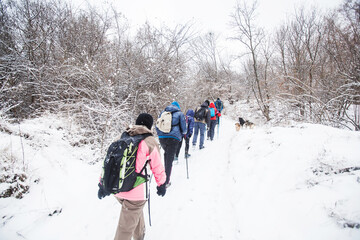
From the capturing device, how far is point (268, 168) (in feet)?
10.8

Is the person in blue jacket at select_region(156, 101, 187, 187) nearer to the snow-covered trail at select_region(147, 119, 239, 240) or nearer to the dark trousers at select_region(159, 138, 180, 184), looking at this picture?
the dark trousers at select_region(159, 138, 180, 184)

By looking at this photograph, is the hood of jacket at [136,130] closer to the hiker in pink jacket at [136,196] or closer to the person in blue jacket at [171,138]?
the hiker in pink jacket at [136,196]

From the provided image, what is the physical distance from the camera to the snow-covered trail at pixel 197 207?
97.7 inches

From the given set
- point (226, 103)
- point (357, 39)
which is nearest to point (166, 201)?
point (357, 39)

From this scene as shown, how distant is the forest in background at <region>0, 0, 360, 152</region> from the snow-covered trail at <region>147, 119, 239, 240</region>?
10.5ft

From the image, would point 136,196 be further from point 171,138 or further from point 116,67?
point 116,67

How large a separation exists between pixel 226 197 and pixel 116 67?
7598mm

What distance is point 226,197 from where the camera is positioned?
3.28 metres

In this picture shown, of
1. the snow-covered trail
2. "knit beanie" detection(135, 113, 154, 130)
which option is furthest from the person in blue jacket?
"knit beanie" detection(135, 113, 154, 130)

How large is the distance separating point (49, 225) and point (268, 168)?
4336 millimetres

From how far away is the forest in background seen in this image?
5.33 metres

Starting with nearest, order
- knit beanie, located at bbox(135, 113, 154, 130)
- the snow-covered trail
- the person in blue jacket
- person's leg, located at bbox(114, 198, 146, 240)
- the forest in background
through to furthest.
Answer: person's leg, located at bbox(114, 198, 146, 240) < knit beanie, located at bbox(135, 113, 154, 130) < the snow-covered trail < the person in blue jacket < the forest in background

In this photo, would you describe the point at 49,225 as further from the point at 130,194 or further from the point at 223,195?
the point at 223,195

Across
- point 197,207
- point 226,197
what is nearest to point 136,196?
point 197,207
